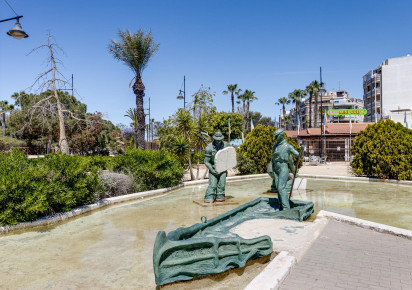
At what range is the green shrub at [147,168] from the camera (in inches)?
451

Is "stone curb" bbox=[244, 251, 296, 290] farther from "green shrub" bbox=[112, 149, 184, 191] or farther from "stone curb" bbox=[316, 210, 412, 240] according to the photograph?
"green shrub" bbox=[112, 149, 184, 191]

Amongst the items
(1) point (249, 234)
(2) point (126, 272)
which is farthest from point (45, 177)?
(1) point (249, 234)

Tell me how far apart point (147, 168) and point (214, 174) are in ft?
11.2

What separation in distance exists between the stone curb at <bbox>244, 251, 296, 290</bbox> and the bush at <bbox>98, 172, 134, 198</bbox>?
7.17 metres

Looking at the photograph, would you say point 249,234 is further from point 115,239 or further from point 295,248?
point 115,239

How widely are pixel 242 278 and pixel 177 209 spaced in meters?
5.04

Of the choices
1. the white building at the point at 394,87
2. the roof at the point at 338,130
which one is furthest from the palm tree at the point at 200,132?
the white building at the point at 394,87

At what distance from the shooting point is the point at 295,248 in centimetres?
454

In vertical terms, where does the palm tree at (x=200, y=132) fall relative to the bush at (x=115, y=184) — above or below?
above

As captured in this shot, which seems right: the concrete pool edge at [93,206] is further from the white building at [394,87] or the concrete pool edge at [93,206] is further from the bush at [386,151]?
the white building at [394,87]

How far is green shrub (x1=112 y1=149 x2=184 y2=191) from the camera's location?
11.5m

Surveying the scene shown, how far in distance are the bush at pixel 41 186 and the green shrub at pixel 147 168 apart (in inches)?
94.3

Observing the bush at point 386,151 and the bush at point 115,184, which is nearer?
the bush at point 115,184

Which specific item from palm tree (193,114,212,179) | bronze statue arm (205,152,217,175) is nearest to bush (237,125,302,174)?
palm tree (193,114,212,179)
